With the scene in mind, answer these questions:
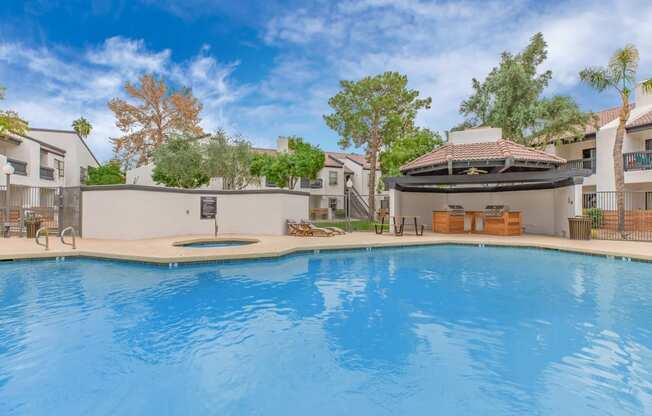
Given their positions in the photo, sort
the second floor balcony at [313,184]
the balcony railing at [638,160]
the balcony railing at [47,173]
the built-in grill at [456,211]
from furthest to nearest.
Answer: the second floor balcony at [313,184] < the balcony railing at [47,173] < the balcony railing at [638,160] < the built-in grill at [456,211]

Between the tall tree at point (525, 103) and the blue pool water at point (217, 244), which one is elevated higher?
the tall tree at point (525, 103)

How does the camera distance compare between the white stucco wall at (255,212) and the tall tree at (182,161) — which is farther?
the tall tree at (182,161)

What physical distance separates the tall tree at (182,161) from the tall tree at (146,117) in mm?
9790

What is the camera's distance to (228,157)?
19.3 m

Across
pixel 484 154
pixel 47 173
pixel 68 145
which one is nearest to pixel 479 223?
pixel 484 154

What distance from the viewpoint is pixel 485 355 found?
3.85 metres

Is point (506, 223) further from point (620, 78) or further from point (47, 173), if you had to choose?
point (47, 173)

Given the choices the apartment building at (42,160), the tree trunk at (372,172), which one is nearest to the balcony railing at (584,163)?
the tree trunk at (372,172)

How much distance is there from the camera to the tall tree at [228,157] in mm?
19312

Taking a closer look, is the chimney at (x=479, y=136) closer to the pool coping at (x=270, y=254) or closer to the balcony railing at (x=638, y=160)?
the pool coping at (x=270, y=254)

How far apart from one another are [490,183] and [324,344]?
13713 mm

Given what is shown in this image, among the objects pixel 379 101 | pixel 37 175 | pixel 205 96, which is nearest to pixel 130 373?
pixel 379 101

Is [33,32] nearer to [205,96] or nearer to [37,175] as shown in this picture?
[37,175]

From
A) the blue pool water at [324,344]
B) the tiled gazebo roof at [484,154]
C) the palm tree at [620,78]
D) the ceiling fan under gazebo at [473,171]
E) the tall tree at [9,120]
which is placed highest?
the palm tree at [620,78]
